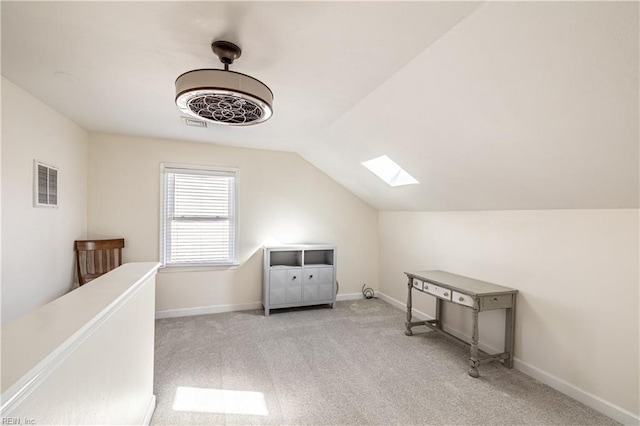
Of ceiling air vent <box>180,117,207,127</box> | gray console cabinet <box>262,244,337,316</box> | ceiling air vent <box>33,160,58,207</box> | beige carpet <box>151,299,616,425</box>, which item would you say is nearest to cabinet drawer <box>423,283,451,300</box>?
beige carpet <box>151,299,616,425</box>

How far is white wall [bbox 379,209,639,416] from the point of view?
1971 mm

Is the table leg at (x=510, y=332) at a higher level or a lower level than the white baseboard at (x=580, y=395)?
higher

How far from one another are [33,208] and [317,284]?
9.97ft

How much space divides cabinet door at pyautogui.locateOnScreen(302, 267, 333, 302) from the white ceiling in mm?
2067

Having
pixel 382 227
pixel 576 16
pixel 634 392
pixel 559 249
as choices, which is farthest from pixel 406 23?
pixel 382 227

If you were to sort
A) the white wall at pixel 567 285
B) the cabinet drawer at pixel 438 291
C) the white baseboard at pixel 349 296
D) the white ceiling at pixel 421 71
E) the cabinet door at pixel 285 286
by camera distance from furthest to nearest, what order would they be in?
the white baseboard at pixel 349 296 < the cabinet door at pixel 285 286 < the cabinet drawer at pixel 438 291 < the white wall at pixel 567 285 < the white ceiling at pixel 421 71

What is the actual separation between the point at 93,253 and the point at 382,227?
381cm

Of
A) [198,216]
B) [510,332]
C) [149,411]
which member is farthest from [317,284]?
[149,411]

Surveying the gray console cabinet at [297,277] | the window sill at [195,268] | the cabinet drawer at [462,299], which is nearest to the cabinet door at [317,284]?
the gray console cabinet at [297,277]

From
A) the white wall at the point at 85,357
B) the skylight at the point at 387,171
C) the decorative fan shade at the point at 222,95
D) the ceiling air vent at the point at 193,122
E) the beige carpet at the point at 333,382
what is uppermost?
the ceiling air vent at the point at 193,122

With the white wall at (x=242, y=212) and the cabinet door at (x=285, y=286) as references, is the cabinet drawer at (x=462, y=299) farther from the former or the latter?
the white wall at (x=242, y=212)

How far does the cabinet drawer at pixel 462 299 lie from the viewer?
2.58m

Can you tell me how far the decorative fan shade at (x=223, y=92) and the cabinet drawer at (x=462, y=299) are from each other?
223 centimetres

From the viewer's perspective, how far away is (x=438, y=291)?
2.95 metres
